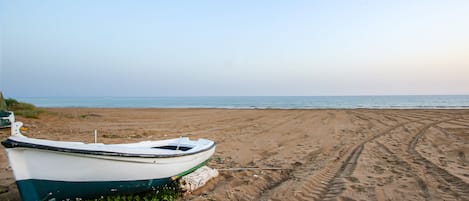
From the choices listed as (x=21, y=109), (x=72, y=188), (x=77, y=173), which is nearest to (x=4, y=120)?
(x=21, y=109)

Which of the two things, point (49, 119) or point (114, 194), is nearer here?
point (114, 194)

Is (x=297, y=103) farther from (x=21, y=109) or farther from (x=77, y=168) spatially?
(x=77, y=168)

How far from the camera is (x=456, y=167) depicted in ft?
23.8

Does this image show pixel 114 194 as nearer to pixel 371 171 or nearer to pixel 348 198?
pixel 348 198

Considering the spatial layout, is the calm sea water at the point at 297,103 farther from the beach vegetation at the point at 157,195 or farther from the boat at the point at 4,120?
Result: the beach vegetation at the point at 157,195

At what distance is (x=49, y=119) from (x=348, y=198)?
19.0 m

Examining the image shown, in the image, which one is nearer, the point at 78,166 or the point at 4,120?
the point at 78,166

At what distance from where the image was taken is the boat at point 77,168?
4121 millimetres

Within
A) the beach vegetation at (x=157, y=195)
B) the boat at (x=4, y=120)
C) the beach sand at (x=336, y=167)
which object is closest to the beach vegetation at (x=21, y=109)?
the boat at (x=4, y=120)

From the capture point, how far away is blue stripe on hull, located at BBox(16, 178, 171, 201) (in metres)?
4.28

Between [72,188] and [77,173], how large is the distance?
280 millimetres

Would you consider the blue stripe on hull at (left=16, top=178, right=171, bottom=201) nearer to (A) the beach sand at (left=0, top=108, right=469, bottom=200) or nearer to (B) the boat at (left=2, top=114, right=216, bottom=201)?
(B) the boat at (left=2, top=114, right=216, bottom=201)

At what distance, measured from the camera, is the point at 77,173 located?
14.5 feet

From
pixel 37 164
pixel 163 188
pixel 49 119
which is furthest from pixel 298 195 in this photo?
pixel 49 119
